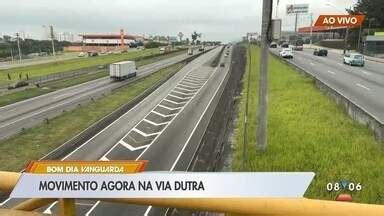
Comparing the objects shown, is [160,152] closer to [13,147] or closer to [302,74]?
[13,147]

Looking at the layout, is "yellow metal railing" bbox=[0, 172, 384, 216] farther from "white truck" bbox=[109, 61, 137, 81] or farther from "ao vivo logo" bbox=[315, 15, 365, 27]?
"ao vivo logo" bbox=[315, 15, 365, 27]

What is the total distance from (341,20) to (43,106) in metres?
101

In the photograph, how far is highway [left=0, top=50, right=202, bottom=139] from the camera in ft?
122

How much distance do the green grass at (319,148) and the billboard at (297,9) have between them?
161 metres

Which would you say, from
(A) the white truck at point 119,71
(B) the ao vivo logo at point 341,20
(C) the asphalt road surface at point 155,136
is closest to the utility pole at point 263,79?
(C) the asphalt road surface at point 155,136

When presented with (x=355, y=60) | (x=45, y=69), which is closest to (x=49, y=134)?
(x=355, y=60)

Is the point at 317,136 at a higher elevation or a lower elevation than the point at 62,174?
Answer: lower

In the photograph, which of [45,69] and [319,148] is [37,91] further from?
[319,148]

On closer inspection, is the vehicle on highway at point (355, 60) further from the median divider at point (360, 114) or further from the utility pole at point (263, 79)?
the utility pole at point (263, 79)

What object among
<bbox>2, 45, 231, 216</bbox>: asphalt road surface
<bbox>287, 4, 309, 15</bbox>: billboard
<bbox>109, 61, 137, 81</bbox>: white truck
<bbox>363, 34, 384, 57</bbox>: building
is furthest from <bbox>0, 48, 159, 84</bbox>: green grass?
<bbox>287, 4, 309, 15</bbox>: billboard

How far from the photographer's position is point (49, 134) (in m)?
31.9

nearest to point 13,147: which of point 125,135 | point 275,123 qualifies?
point 125,135

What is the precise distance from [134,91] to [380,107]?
33376 mm

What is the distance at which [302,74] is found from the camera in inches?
1992
